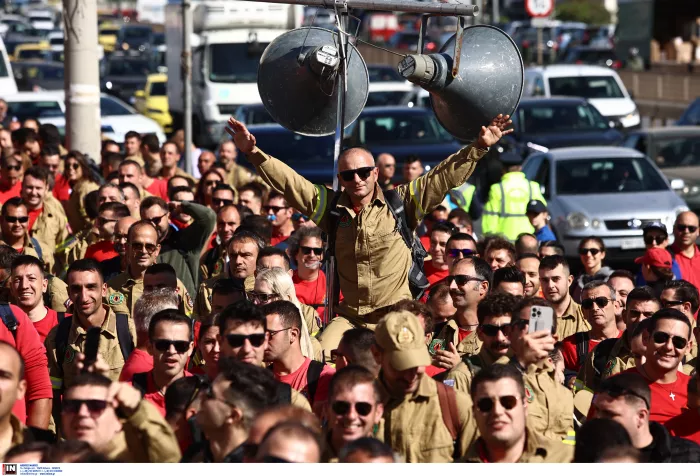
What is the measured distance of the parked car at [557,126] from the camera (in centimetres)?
2095

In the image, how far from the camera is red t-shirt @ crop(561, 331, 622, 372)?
8.83 meters

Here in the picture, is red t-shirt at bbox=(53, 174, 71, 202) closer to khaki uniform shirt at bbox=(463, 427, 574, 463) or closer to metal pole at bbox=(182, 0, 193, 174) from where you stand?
metal pole at bbox=(182, 0, 193, 174)

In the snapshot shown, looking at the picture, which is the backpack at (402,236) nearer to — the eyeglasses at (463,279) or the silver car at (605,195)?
the eyeglasses at (463,279)

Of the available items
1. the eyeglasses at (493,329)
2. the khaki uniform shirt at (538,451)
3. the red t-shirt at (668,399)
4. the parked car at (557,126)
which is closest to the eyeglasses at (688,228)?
the red t-shirt at (668,399)

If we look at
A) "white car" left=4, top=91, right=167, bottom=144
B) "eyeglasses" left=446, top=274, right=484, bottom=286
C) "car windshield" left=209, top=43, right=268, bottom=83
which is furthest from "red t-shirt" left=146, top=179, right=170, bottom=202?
"car windshield" left=209, top=43, right=268, bottom=83

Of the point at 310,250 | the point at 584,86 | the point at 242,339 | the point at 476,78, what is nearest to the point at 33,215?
the point at 310,250

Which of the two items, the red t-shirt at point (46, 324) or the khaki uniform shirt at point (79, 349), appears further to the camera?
the red t-shirt at point (46, 324)

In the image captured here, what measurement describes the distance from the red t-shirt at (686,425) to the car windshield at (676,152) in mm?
13386

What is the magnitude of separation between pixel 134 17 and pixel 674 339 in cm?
6407

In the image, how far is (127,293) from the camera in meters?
9.55

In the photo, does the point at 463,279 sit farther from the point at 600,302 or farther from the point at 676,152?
the point at 676,152

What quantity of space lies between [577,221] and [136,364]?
9540 mm

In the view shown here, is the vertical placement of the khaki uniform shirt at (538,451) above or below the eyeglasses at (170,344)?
below
